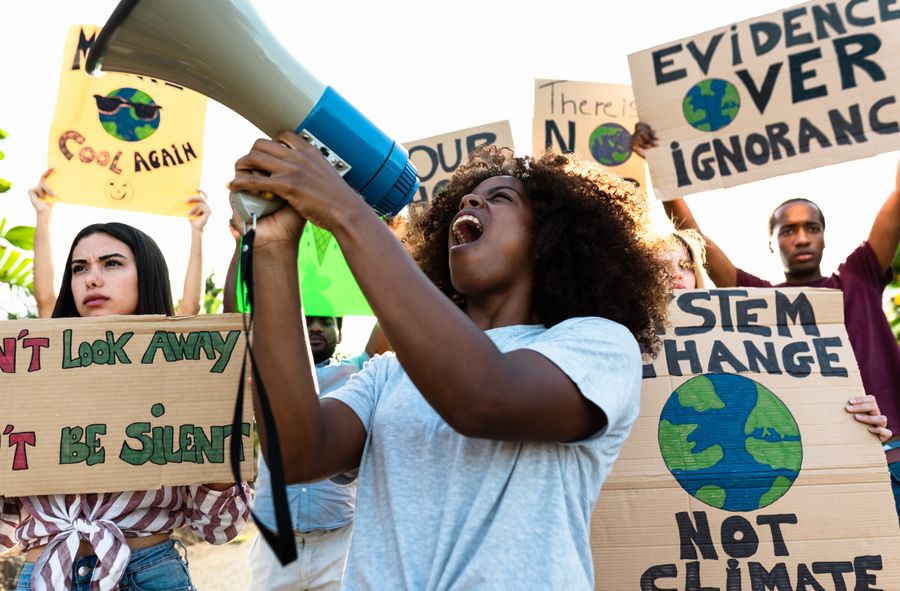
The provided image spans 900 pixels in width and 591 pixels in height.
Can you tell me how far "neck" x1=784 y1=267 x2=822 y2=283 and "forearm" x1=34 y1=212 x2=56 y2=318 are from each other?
283cm

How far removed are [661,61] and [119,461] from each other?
2796mm

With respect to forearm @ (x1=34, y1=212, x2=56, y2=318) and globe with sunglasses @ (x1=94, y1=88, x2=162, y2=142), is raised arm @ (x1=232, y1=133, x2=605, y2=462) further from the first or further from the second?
globe with sunglasses @ (x1=94, y1=88, x2=162, y2=142)

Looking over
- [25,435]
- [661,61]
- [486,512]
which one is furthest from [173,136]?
[486,512]

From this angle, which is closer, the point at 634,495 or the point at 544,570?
the point at 544,570

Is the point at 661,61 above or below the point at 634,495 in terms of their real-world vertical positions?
above

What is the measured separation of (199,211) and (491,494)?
2.44m

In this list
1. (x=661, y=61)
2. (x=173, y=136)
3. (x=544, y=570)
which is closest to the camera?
(x=544, y=570)

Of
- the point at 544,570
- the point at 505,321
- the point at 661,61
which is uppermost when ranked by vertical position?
the point at 661,61

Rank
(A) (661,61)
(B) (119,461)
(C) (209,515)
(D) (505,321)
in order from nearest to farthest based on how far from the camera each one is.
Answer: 1. (D) (505,321)
2. (B) (119,461)
3. (C) (209,515)
4. (A) (661,61)

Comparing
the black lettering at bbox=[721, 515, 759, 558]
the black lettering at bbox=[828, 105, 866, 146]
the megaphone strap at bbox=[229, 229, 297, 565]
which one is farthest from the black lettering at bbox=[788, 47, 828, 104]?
the megaphone strap at bbox=[229, 229, 297, 565]

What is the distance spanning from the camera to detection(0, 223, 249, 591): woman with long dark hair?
215cm

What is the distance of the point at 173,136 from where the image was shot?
344 centimetres

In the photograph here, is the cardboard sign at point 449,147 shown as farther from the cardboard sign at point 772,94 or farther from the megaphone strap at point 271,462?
the megaphone strap at point 271,462

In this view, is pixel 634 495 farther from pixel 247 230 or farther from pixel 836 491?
pixel 247 230
